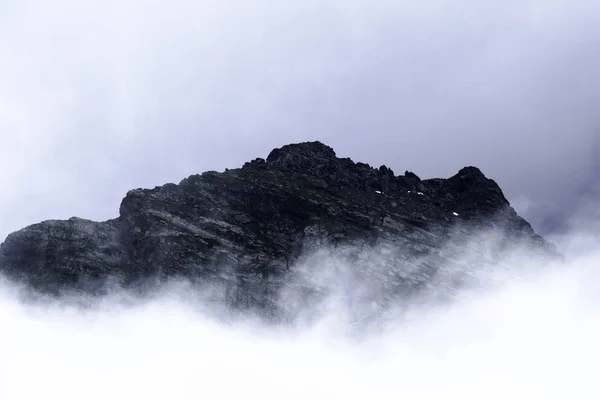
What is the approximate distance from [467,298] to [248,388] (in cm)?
5446

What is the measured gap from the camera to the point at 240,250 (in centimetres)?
17600

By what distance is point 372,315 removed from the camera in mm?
173250

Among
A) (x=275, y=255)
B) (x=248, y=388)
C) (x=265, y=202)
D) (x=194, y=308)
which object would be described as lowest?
(x=248, y=388)

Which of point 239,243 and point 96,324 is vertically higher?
point 239,243

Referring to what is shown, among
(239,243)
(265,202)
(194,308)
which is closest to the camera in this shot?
(194,308)

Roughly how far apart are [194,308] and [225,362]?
51.1ft

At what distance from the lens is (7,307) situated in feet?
545

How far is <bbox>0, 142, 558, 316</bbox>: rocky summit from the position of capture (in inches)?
6565

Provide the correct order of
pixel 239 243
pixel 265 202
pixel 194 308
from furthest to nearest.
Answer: pixel 265 202 → pixel 239 243 → pixel 194 308

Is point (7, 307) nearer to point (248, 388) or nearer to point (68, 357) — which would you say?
point (68, 357)

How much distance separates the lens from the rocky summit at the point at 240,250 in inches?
6565

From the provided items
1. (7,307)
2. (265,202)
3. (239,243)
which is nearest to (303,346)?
(239,243)

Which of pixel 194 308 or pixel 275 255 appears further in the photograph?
pixel 275 255

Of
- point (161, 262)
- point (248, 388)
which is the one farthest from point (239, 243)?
point (248, 388)
